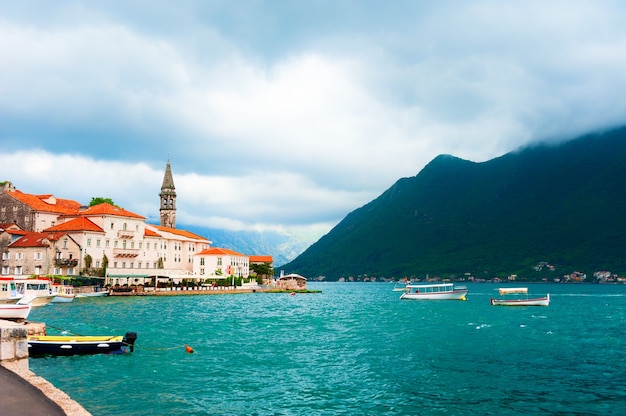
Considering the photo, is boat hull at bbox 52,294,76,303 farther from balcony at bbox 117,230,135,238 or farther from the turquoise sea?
the turquoise sea

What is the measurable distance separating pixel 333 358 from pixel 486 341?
18.6 meters

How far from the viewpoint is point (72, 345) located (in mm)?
37719

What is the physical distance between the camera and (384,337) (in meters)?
54.7

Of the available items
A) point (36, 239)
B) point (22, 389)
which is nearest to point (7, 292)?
point (22, 389)

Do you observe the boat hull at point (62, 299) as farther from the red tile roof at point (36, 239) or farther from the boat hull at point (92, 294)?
the red tile roof at point (36, 239)

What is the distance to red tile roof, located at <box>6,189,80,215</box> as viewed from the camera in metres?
138

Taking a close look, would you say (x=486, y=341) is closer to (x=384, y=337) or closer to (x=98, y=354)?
(x=384, y=337)

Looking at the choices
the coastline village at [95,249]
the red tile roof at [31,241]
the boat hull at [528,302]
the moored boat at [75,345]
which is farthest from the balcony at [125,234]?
the moored boat at [75,345]

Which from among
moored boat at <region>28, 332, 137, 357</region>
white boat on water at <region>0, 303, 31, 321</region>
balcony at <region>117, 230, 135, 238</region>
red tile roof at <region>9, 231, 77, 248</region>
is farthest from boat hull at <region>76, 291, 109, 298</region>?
moored boat at <region>28, 332, 137, 357</region>

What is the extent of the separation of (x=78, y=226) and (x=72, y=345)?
99.2 metres

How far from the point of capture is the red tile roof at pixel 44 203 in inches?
5433

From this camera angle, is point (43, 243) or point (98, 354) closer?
point (98, 354)

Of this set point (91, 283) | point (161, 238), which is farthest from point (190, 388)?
point (161, 238)

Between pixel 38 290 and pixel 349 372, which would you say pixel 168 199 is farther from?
pixel 349 372
